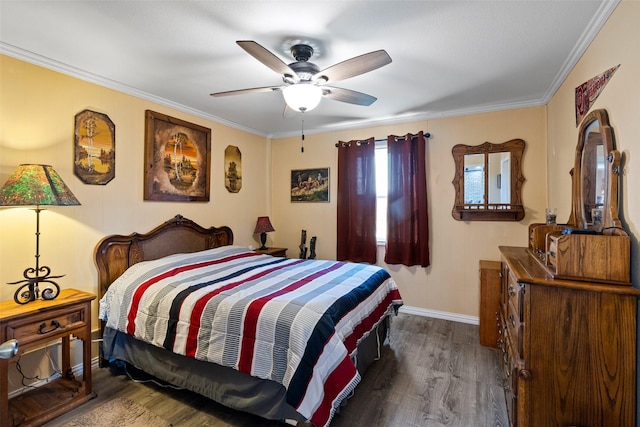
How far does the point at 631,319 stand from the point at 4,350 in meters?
3.04

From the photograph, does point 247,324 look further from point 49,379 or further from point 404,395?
point 49,379

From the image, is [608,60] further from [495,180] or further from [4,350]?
[4,350]

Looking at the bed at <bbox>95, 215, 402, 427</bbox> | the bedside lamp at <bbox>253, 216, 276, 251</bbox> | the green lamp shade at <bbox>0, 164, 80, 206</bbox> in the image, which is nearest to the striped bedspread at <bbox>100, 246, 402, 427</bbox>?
the bed at <bbox>95, 215, 402, 427</bbox>

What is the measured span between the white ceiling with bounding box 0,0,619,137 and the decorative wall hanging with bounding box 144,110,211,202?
0.34 m

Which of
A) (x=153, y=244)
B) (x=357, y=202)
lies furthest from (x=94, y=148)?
(x=357, y=202)

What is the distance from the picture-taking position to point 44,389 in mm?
2213

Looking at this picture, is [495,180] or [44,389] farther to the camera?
[495,180]

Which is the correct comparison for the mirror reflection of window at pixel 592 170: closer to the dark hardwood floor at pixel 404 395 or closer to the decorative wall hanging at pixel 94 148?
the dark hardwood floor at pixel 404 395

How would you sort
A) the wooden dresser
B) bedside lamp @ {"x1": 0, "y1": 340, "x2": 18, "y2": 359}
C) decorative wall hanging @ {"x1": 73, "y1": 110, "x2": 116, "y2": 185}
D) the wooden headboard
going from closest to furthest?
the wooden dresser
bedside lamp @ {"x1": 0, "y1": 340, "x2": 18, "y2": 359}
decorative wall hanging @ {"x1": 73, "y1": 110, "x2": 116, "y2": 185}
the wooden headboard

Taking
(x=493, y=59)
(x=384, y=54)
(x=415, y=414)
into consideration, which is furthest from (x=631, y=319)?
(x=493, y=59)

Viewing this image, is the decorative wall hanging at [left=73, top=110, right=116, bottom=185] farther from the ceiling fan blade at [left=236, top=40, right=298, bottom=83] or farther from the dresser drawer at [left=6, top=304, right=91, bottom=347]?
the ceiling fan blade at [left=236, top=40, right=298, bottom=83]

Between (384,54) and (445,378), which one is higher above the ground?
(384,54)

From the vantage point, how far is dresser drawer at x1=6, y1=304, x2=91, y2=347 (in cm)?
184

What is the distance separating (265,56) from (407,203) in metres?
2.58
